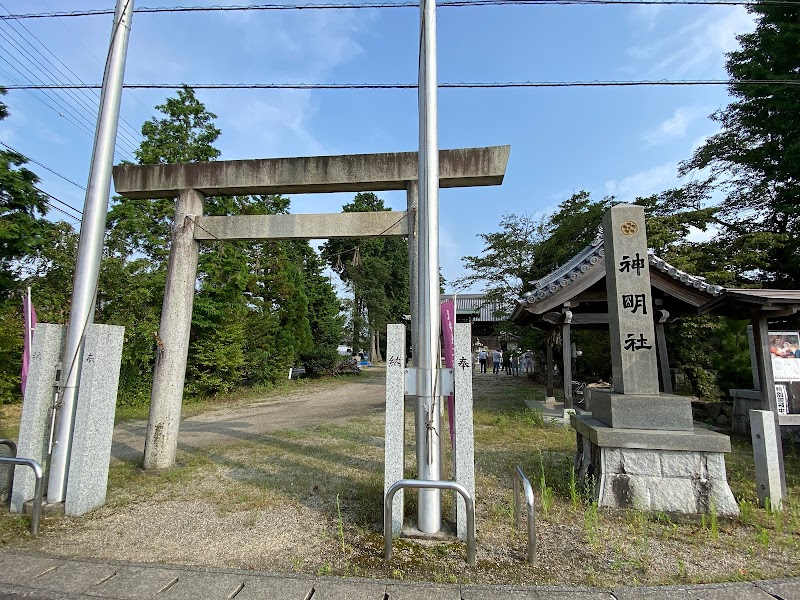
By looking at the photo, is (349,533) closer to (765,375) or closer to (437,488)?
(437,488)

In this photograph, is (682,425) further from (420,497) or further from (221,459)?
(221,459)

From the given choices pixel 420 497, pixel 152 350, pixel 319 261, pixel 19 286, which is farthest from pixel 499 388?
pixel 19 286

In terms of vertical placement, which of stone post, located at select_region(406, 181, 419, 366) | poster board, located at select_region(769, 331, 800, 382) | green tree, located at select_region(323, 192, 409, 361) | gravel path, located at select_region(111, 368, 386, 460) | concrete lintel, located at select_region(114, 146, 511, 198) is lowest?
gravel path, located at select_region(111, 368, 386, 460)

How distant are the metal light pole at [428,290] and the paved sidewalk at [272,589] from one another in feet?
3.11

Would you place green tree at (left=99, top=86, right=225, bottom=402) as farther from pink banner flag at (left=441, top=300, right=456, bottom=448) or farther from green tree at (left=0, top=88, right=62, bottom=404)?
pink banner flag at (left=441, top=300, right=456, bottom=448)

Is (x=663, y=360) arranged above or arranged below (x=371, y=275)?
below

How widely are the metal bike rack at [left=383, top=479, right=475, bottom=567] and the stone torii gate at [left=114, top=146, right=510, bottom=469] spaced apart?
2.76 metres

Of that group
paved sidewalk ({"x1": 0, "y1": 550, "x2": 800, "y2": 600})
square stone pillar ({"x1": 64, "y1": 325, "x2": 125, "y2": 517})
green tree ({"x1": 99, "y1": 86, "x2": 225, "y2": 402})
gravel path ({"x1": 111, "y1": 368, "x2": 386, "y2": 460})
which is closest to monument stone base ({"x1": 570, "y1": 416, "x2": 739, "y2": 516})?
paved sidewalk ({"x1": 0, "y1": 550, "x2": 800, "y2": 600})

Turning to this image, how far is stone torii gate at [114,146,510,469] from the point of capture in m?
5.47

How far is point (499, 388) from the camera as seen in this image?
57.8 feet

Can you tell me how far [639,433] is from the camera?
4227mm

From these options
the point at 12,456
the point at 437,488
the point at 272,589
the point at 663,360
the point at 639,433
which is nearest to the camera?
the point at 272,589

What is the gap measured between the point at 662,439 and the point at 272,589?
12.6 feet

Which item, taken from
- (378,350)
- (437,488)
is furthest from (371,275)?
(437,488)
